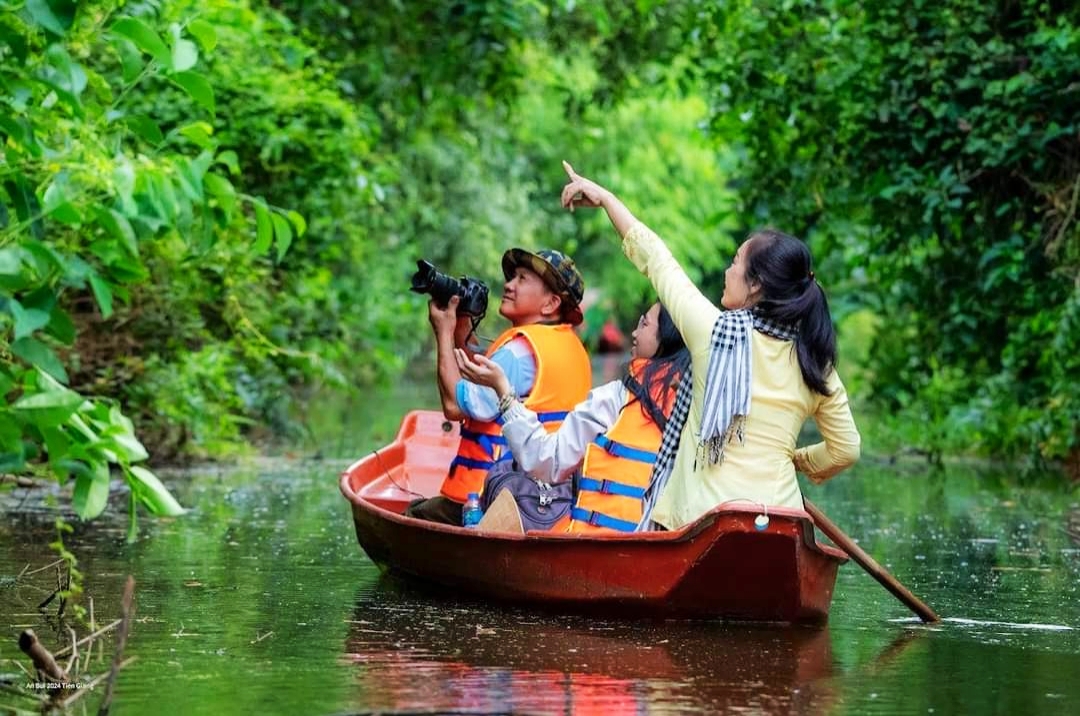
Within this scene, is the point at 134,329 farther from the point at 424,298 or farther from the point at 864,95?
the point at 424,298

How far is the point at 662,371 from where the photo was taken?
24.2ft

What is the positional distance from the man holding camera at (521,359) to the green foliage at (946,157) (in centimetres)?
536

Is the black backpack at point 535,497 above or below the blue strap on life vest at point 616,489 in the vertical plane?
below

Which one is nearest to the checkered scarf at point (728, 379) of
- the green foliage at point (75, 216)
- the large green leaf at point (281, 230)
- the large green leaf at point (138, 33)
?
the green foliage at point (75, 216)

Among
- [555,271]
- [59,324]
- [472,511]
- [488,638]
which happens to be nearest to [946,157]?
[555,271]

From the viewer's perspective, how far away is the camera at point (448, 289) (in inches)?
314

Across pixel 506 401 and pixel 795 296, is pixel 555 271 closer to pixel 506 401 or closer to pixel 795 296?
pixel 506 401

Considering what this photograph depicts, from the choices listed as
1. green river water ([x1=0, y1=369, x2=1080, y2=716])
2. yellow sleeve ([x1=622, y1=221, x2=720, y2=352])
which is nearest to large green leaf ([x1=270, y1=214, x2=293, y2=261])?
green river water ([x1=0, y1=369, x2=1080, y2=716])

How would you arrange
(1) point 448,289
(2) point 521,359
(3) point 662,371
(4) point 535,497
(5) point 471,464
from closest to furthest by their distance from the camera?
(3) point 662,371 → (4) point 535,497 → (2) point 521,359 → (1) point 448,289 → (5) point 471,464

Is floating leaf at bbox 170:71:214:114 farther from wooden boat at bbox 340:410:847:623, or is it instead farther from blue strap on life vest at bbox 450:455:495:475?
blue strap on life vest at bbox 450:455:495:475

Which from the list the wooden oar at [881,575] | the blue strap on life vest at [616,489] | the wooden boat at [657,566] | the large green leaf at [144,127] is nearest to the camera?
the large green leaf at [144,127]

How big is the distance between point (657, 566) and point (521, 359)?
4.18 ft

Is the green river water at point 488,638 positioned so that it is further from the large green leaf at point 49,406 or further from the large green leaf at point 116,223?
the large green leaf at point 116,223

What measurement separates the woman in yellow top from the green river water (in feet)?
1.81
